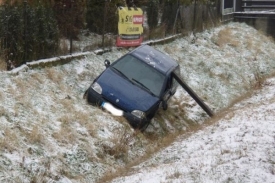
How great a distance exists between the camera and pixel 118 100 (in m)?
12.1

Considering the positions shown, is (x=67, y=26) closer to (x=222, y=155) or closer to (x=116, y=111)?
(x=116, y=111)

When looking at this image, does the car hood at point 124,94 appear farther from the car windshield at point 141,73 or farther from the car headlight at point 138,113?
the car windshield at point 141,73

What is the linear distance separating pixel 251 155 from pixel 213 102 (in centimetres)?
799

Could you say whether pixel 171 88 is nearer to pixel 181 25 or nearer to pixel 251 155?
pixel 251 155

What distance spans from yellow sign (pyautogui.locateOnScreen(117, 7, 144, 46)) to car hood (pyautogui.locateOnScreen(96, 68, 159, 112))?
17.0 feet

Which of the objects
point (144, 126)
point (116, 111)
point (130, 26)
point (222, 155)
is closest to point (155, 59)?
point (144, 126)

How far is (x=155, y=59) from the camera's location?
1391 cm

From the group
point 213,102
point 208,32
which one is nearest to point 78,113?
point 213,102

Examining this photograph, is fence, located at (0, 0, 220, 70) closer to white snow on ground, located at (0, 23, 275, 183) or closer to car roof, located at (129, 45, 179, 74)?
white snow on ground, located at (0, 23, 275, 183)

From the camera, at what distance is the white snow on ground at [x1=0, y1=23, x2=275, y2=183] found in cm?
874

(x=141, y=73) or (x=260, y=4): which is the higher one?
(x=141, y=73)

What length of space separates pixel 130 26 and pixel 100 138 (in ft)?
26.0

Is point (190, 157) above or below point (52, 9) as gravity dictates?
below

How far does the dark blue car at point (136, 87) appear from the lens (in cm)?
1208
